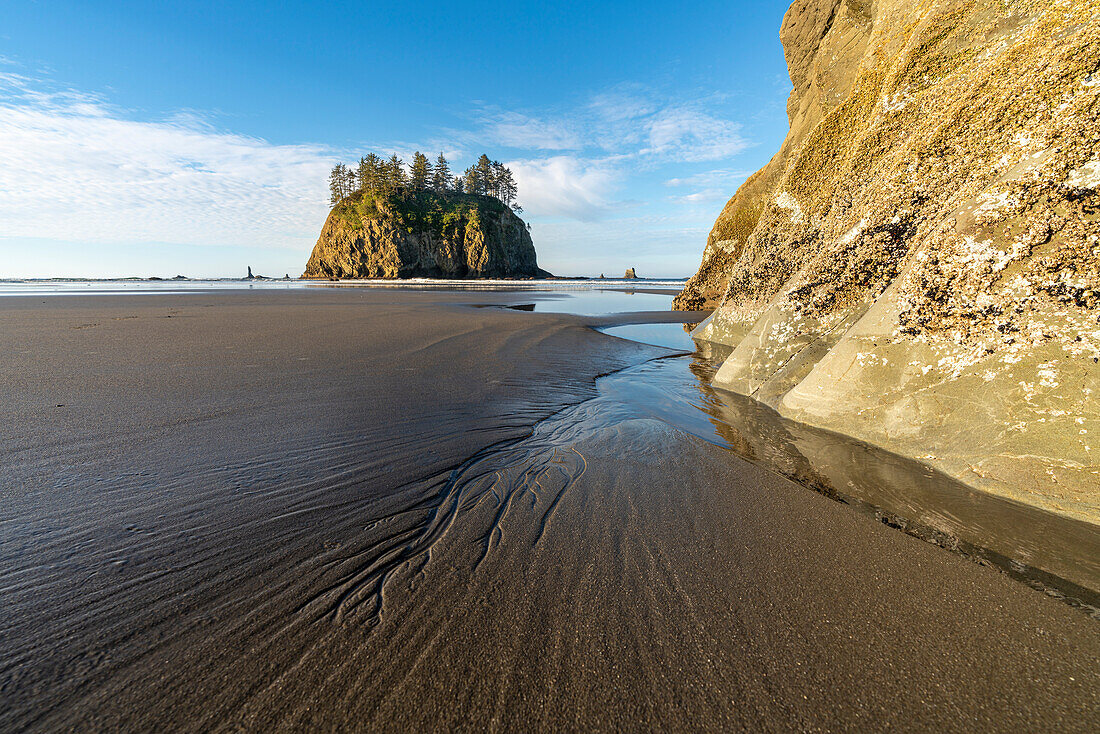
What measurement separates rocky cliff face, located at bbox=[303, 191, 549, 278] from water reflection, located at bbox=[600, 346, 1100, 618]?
78988 millimetres

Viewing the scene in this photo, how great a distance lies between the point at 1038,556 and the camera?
7.92ft

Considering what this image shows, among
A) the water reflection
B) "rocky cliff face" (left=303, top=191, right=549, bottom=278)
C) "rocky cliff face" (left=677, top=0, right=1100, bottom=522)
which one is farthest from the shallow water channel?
"rocky cliff face" (left=303, top=191, right=549, bottom=278)

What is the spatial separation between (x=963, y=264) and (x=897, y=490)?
2.25 metres

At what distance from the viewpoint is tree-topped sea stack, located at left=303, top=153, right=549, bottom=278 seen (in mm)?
76875

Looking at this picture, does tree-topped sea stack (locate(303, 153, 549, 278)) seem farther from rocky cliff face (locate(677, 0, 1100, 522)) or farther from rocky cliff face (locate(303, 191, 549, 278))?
rocky cliff face (locate(677, 0, 1100, 522))

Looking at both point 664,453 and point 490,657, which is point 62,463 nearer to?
point 490,657

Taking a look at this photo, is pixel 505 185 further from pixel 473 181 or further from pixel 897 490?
pixel 897 490

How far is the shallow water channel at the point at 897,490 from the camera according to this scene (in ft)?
7.74

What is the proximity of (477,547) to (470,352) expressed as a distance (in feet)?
20.6

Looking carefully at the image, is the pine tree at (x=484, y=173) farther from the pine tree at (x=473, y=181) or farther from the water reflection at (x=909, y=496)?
the water reflection at (x=909, y=496)

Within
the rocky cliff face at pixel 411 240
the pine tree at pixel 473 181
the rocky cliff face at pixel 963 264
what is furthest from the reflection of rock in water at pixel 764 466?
the pine tree at pixel 473 181

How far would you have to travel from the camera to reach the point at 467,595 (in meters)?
2.05

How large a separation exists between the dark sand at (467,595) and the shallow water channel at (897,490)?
0.23 meters

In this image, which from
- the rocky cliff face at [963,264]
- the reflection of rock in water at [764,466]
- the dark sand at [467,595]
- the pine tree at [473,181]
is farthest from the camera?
the pine tree at [473,181]
